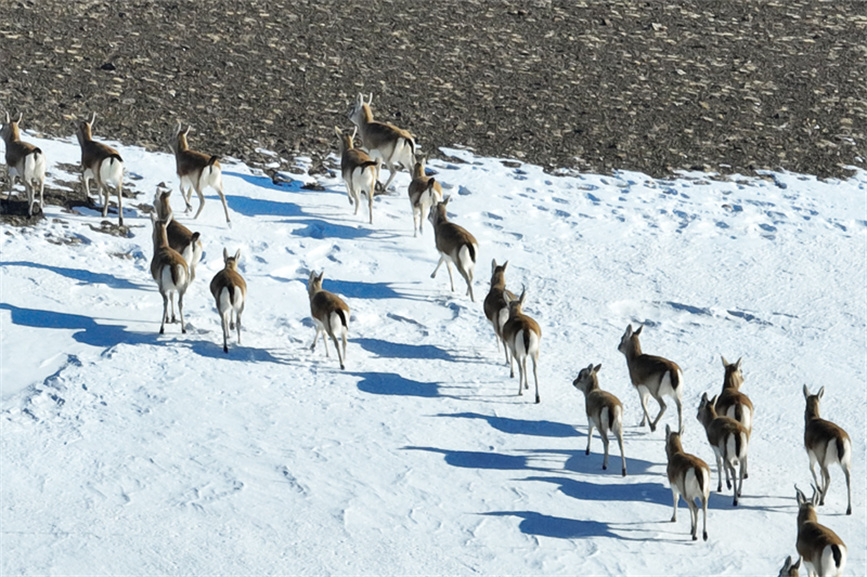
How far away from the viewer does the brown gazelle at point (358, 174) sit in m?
16.9

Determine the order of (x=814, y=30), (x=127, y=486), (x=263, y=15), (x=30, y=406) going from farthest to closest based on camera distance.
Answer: (x=814, y=30) < (x=263, y=15) < (x=30, y=406) < (x=127, y=486)

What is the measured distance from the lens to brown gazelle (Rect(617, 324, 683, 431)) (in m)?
12.7

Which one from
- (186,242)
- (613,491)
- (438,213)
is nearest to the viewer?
(613,491)

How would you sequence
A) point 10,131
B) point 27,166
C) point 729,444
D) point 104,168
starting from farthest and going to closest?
point 10,131, point 104,168, point 27,166, point 729,444

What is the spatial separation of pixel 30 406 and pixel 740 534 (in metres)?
6.56

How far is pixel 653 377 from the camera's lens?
12883 millimetres

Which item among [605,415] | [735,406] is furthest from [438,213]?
[735,406]

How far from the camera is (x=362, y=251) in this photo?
1645 centimetres

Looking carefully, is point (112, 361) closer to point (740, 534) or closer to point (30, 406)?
point (30, 406)

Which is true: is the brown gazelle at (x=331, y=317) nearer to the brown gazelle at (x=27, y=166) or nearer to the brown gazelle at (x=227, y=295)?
the brown gazelle at (x=227, y=295)

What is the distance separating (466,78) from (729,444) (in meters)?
11.6

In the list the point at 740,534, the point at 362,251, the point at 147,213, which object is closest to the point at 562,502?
the point at 740,534

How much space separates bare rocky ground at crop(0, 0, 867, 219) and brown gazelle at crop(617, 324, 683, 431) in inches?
256

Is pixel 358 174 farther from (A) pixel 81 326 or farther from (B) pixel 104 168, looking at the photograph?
(A) pixel 81 326
